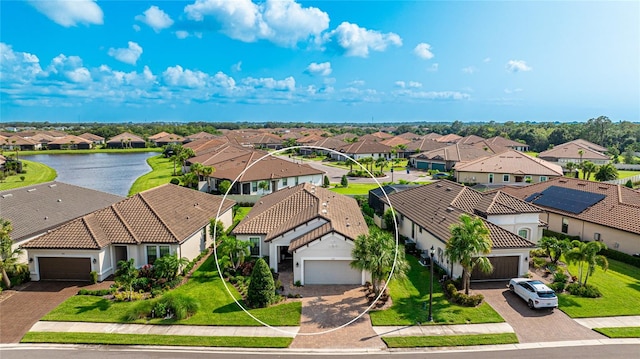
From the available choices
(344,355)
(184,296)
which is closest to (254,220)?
(184,296)

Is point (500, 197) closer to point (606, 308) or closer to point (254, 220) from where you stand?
point (606, 308)

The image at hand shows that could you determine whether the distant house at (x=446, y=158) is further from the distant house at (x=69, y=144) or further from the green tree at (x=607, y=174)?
the distant house at (x=69, y=144)

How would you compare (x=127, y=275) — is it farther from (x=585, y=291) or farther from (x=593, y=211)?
(x=593, y=211)

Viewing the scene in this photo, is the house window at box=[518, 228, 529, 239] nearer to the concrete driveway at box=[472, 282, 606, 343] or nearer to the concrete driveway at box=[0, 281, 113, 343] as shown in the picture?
the concrete driveway at box=[472, 282, 606, 343]

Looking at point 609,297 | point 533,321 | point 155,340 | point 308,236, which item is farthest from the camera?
point 308,236

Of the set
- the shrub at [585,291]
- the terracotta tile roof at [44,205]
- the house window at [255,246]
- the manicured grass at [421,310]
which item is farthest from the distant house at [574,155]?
the terracotta tile roof at [44,205]

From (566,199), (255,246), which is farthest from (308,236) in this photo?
(566,199)

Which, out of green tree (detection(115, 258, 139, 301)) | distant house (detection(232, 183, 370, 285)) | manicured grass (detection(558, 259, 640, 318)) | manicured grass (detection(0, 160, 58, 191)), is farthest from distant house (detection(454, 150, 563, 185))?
manicured grass (detection(0, 160, 58, 191))
